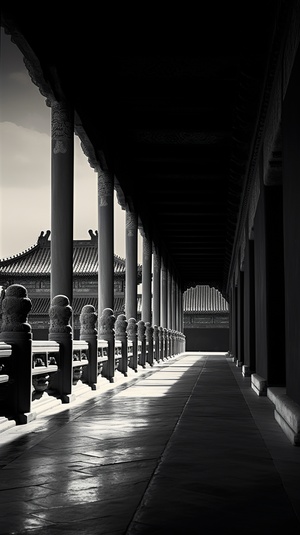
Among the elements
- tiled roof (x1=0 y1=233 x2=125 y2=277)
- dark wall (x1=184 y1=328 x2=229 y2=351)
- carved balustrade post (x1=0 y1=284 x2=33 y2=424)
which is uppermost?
tiled roof (x1=0 y1=233 x2=125 y2=277)

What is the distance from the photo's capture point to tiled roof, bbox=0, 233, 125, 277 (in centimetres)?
3641

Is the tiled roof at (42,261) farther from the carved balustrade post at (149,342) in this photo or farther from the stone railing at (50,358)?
A: the stone railing at (50,358)

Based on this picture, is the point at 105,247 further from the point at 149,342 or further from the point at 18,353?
the point at 149,342

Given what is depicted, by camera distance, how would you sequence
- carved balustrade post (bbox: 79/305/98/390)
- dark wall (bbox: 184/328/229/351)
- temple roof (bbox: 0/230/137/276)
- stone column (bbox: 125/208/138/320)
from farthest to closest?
dark wall (bbox: 184/328/229/351) → temple roof (bbox: 0/230/137/276) → stone column (bbox: 125/208/138/320) → carved balustrade post (bbox: 79/305/98/390)

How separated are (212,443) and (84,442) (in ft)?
3.08

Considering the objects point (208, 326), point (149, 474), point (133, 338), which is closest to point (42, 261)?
point (208, 326)

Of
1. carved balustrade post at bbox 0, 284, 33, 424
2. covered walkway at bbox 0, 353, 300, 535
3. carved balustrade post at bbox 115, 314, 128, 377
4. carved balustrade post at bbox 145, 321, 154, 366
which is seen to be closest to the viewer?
covered walkway at bbox 0, 353, 300, 535

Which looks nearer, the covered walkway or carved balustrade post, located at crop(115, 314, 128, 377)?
the covered walkway

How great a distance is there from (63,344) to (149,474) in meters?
4.53

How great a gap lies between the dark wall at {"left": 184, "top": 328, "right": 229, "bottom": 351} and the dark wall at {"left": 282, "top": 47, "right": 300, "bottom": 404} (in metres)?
39.5

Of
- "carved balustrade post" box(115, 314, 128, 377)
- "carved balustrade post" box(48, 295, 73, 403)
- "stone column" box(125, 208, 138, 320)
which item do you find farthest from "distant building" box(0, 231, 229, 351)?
"carved balustrade post" box(48, 295, 73, 403)

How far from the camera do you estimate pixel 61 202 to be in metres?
9.29

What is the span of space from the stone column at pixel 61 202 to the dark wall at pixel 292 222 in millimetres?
4077

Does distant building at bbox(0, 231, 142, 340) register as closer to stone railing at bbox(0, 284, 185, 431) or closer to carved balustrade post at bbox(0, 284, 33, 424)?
stone railing at bbox(0, 284, 185, 431)
